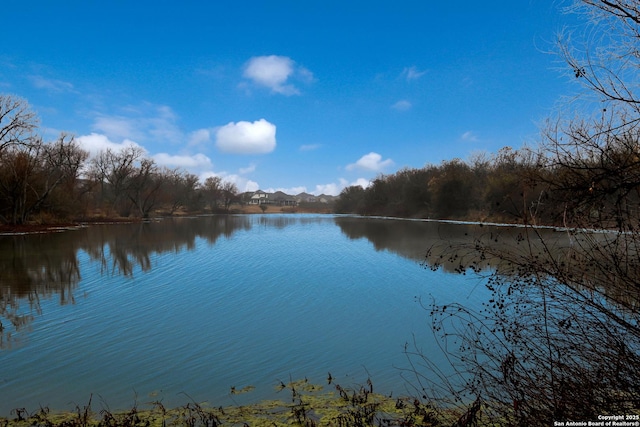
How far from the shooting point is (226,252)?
1977cm

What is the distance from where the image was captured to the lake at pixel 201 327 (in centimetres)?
509

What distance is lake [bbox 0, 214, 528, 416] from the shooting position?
5.09 meters

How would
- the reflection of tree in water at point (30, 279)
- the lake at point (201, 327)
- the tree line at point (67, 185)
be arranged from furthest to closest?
the tree line at point (67, 185)
the reflection of tree in water at point (30, 279)
the lake at point (201, 327)

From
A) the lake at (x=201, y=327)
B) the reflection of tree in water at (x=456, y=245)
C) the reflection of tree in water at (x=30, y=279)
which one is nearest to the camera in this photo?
the reflection of tree in water at (x=456, y=245)

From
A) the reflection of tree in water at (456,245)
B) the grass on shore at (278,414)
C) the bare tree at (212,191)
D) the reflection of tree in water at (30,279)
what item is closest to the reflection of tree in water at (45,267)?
the reflection of tree in water at (30,279)

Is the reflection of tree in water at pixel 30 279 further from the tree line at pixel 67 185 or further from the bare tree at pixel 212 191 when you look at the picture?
the bare tree at pixel 212 191

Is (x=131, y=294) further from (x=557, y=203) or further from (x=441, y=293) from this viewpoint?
(x=557, y=203)

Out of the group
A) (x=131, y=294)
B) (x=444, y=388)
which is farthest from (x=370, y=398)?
(x=131, y=294)

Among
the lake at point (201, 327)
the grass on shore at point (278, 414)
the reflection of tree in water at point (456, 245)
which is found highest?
the reflection of tree in water at point (456, 245)

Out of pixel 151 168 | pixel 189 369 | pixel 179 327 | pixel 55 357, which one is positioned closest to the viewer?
pixel 189 369

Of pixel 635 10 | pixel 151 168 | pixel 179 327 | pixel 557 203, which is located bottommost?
pixel 179 327

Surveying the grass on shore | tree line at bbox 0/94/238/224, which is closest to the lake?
the grass on shore

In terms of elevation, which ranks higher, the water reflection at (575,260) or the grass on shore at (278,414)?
the water reflection at (575,260)

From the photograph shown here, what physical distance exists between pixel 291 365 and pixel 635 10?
17.5ft
